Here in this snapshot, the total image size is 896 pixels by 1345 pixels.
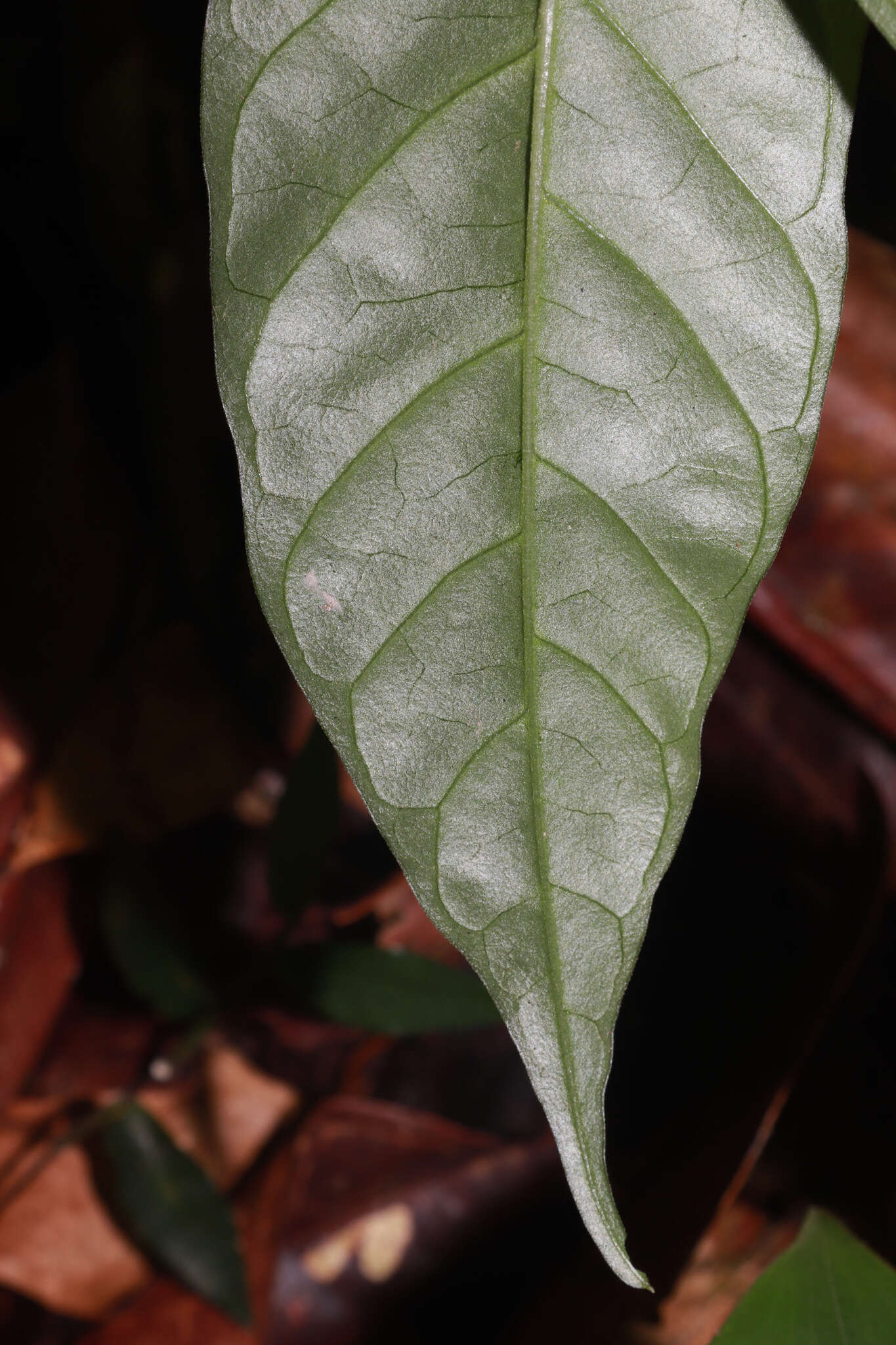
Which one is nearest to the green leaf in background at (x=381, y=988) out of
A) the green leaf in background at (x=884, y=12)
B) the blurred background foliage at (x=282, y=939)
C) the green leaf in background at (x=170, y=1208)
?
the blurred background foliage at (x=282, y=939)

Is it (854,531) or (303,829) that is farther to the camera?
(854,531)

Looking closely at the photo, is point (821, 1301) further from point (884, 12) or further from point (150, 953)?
point (150, 953)

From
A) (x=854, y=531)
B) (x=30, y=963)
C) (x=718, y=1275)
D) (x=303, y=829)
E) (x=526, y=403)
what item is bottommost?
(x=718, y=1275)

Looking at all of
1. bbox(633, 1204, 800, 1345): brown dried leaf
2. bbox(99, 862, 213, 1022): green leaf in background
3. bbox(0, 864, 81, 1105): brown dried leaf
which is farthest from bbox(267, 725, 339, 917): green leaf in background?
bbox(633, 1204, 800, 1345): brown dried leaf

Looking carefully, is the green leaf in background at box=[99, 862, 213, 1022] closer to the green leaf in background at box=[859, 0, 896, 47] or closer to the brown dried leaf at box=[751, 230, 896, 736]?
the brown dried leaf at box=[751, 230, 896, 736]

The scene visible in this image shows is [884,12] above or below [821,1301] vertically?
above

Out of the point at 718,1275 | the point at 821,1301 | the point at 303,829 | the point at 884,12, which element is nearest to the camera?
the point at 884,12

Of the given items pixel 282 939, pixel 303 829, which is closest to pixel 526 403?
pixel 303 829

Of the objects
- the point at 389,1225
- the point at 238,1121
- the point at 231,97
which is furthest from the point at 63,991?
the point at 231,97

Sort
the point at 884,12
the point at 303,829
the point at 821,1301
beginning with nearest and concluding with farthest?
the point at 884,12 → the point at 821,1301 → the point at 303,829
